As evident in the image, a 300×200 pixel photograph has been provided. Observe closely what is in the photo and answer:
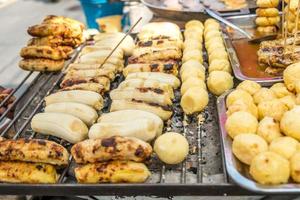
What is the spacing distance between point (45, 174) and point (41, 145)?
205mm

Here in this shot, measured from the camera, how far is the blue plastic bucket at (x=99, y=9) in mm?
6282

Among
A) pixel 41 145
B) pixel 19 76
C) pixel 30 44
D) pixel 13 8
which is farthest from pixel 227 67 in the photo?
pixel 13 8

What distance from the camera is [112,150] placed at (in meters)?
2.26

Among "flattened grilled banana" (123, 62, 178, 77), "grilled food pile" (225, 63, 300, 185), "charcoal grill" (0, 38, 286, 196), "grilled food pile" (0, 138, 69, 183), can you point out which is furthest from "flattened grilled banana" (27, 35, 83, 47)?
"grilled food pile" (225, 63, 300, 185)

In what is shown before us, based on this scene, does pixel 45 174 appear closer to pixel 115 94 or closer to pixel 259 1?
pixel 115 94

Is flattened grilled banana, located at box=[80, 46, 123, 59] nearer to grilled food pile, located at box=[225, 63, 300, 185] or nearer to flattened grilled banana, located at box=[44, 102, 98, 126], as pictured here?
flattened grilled banana, located at box=[44, 102, 98, 126]

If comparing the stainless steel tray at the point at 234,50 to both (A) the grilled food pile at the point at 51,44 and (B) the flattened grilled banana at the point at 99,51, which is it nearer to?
(B) the flattened grilled banana at the point at 99,51

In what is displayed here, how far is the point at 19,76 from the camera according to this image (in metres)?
7.11

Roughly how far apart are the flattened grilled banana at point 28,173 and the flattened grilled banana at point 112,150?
190 millimetres

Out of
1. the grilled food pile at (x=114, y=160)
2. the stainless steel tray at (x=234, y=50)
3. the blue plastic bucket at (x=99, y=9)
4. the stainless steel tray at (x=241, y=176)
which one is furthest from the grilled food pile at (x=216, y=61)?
the blue plastic bucket at (x=99, y=9)

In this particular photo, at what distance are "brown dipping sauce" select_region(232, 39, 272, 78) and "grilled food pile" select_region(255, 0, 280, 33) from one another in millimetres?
323

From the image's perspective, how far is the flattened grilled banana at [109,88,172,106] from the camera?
2.90 metres

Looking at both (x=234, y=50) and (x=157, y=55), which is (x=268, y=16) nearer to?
(x=234, y=50)

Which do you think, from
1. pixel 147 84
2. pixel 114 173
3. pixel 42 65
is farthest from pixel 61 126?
pixel 42 65
